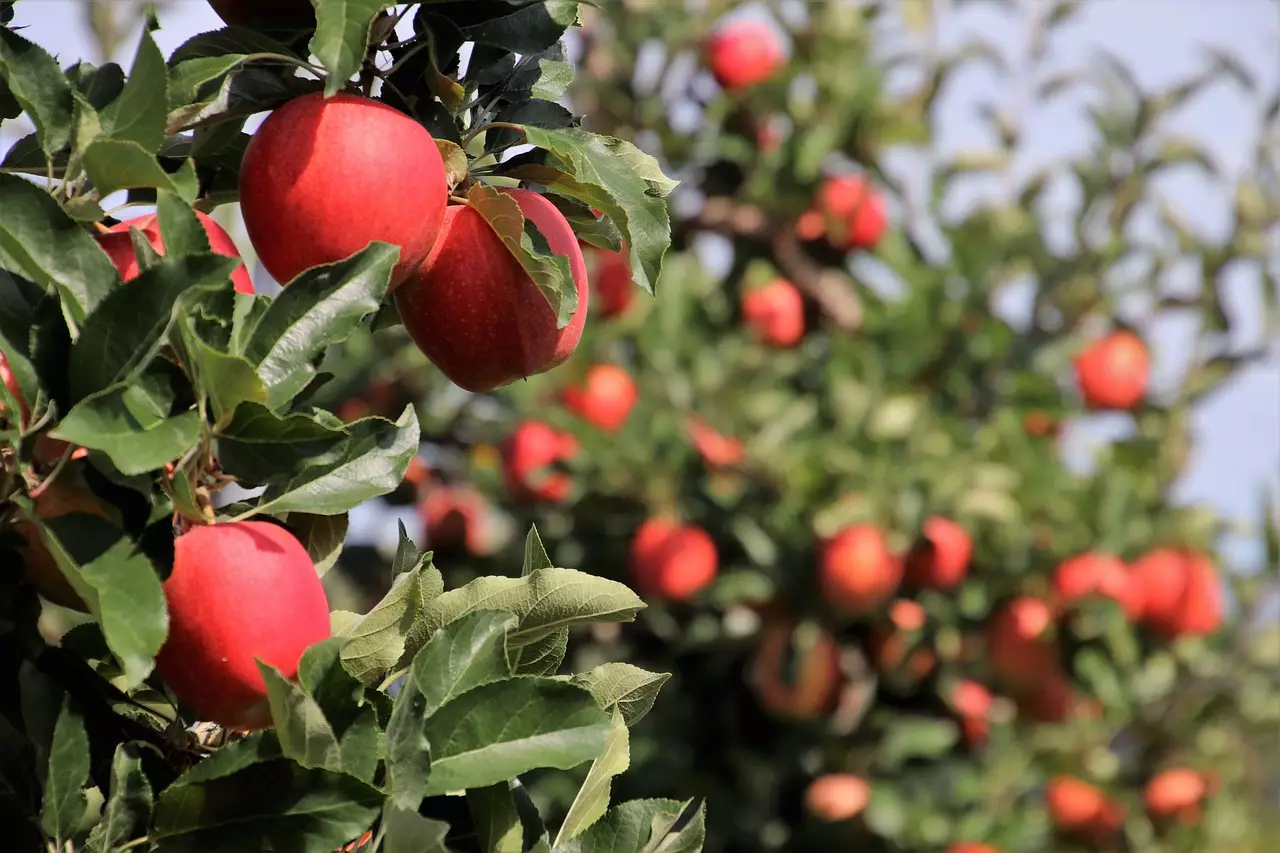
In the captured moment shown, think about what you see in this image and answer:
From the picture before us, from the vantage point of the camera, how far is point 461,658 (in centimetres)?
62

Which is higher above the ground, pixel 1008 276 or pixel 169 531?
pixel 169 531

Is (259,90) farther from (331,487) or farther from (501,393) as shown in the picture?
(501,393)

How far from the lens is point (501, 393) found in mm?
2830

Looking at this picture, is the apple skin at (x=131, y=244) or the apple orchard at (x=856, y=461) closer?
the apple skin at (x=131, y=244)

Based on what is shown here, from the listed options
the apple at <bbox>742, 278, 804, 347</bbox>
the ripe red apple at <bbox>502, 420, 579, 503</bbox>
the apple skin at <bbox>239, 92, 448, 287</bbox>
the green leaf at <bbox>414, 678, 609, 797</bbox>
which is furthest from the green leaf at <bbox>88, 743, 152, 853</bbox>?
the apple at <bbox>742, 278, 804, 347</bbox>

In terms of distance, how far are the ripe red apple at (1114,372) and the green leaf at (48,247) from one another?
2.21 m

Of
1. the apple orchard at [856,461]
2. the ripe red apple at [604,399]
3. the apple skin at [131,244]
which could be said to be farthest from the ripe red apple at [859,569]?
the apple skin at [131,244]

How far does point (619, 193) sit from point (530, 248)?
0.17ft

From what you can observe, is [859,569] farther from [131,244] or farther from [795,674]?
[131,244]

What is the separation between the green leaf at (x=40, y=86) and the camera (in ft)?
1.97

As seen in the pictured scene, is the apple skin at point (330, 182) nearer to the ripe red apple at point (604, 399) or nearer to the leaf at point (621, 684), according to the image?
the leaf at point (621, 684)

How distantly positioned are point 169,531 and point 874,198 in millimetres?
2264

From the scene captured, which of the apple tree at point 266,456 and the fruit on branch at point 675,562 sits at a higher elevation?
the apple tree at point 266,456

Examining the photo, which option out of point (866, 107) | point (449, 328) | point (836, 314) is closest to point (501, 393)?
point (836, 314)
